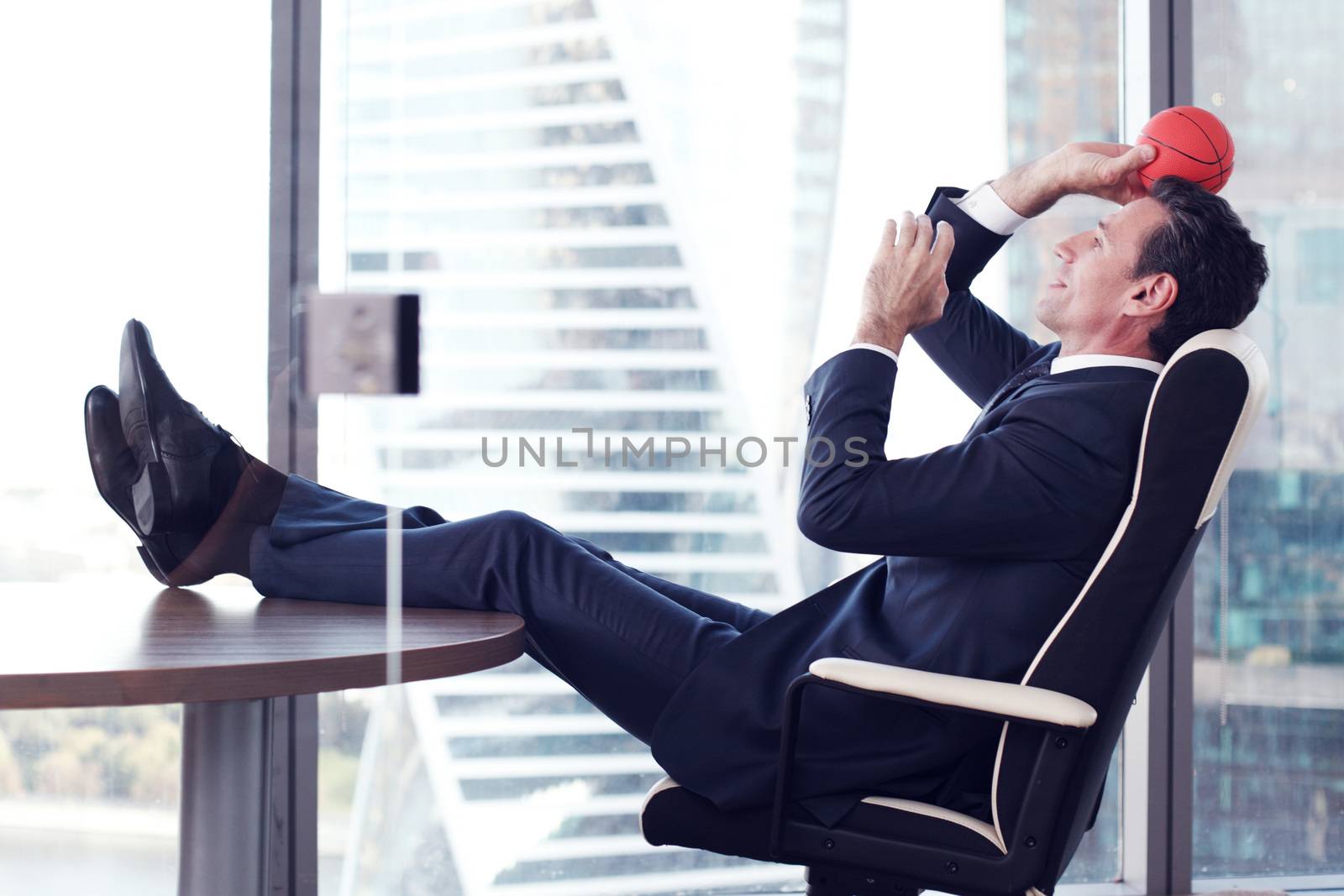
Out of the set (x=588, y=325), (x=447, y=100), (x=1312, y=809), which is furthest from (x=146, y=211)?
(x=1312, y=809)

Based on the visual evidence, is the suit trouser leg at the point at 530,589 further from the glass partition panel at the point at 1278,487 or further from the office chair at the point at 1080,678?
the glass partition panel at the point at 1278,487

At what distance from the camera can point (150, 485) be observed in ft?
4.75

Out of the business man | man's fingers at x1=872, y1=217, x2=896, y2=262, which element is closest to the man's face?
the business man

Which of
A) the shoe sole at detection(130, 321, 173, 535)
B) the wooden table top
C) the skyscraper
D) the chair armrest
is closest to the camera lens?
the wooden table top

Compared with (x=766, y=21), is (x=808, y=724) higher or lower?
lower

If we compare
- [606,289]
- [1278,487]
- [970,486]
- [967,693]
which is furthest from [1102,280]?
[1278,487]

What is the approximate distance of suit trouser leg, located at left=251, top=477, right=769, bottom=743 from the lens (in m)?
1.51

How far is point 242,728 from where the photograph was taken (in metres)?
1.28

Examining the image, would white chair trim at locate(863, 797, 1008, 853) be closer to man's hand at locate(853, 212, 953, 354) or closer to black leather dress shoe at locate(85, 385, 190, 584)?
man's hand at locate(853, 212, 953, 354)

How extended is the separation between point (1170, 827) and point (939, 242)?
1.77 m

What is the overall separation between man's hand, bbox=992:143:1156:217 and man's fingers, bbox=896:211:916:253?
0.26 meters

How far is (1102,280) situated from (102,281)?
6.38 ft

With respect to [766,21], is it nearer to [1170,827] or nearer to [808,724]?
[808,724]

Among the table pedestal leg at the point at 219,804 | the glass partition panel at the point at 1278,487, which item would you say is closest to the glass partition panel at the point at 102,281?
the table pedestal leg at the point at 219,804
